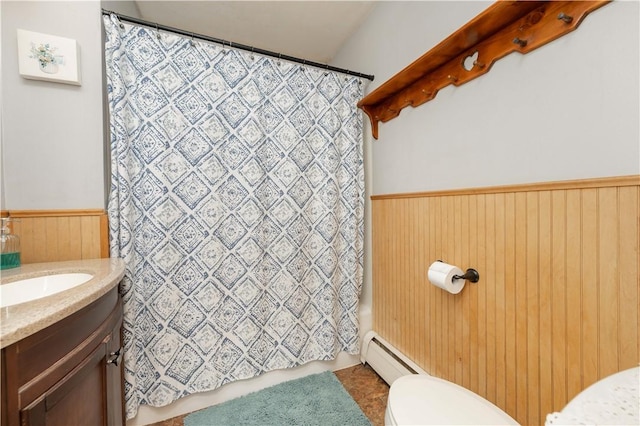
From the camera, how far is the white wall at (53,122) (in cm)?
114

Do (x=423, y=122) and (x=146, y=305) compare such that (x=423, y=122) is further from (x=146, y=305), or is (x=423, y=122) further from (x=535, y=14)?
(x=146, y=305)

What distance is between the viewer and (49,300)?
2.19ft

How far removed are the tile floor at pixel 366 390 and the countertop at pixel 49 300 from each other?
0.96 meters

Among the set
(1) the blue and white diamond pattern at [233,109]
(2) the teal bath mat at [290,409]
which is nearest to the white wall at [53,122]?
(1) the blue and white diamond pattern at [233,109]

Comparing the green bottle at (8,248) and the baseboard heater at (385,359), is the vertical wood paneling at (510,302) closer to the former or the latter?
the baseboard heater at (385,359)

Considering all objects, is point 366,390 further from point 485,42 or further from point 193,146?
point 485,42

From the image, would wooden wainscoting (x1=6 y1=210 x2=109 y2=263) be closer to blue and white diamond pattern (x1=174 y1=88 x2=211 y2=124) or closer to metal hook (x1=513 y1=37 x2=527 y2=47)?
blue and white diamond pattern (x1=174 y1=88 x2=211 y2=124)

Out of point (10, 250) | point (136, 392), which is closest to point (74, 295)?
point (10, 250)

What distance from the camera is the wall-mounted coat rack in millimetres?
874

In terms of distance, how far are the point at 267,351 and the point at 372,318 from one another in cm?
75

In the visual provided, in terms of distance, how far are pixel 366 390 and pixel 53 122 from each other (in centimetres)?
216

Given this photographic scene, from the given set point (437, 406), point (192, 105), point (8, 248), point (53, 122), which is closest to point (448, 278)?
point (437, 406)

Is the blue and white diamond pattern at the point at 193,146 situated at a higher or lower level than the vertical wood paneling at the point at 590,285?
higher

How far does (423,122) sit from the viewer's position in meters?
1.43
